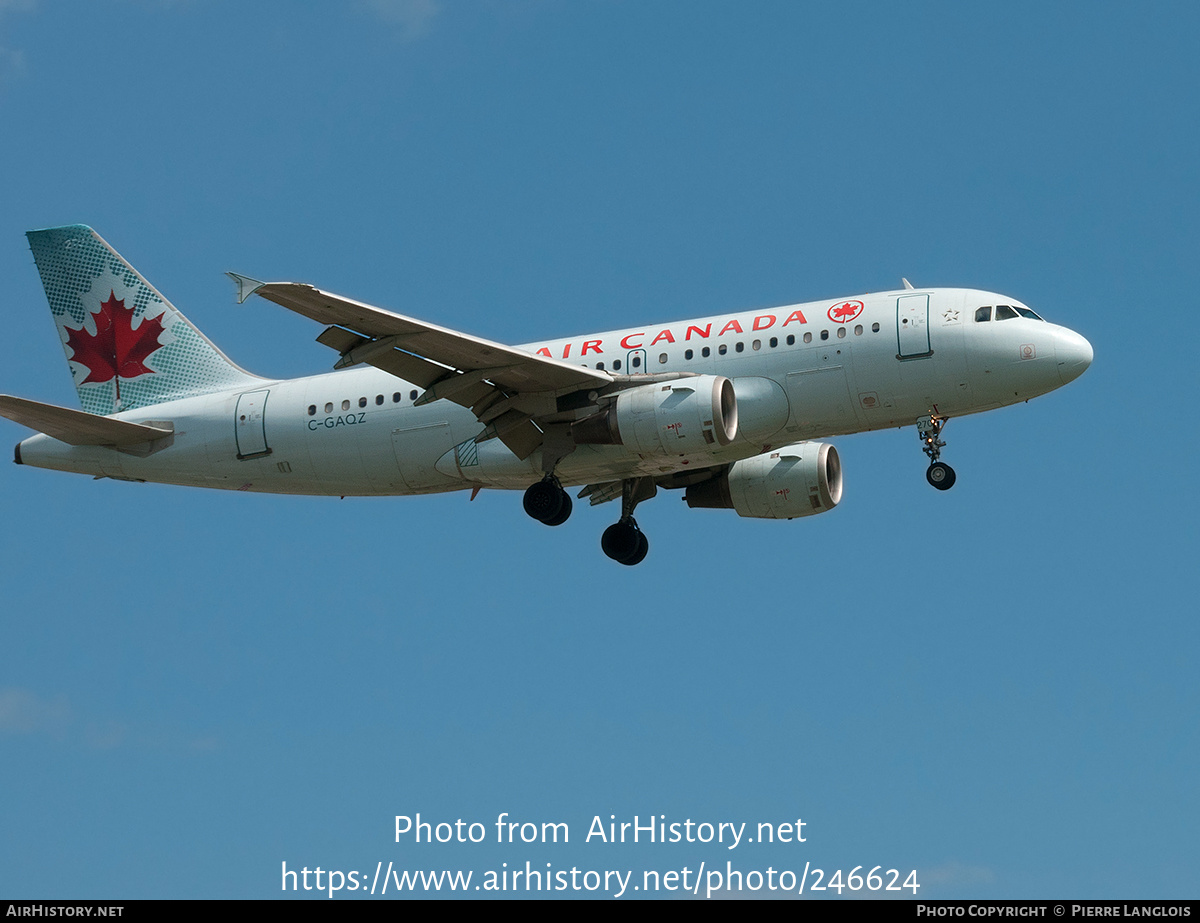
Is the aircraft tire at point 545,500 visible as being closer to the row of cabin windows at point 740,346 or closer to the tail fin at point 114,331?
the row of cabin windows at point 740,346

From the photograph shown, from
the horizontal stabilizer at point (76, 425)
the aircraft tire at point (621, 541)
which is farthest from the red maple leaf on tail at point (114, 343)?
the aircraft tire at point (621, 541)

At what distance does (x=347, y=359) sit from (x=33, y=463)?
11.0 m

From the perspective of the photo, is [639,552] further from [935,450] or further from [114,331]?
[114,331]

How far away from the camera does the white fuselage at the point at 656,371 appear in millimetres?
32781

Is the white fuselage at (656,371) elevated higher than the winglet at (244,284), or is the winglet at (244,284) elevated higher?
the white fuselage at (656,371)

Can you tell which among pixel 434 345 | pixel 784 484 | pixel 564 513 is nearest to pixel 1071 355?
pixel 784 484

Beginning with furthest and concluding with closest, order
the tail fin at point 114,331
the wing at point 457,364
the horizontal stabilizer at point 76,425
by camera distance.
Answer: the tail fin at point 114,331, the horizontal stabilizer at point 76,425, the wing at point 457,364

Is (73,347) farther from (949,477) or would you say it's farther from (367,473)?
(949,477)

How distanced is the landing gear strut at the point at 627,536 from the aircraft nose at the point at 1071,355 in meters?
10.5

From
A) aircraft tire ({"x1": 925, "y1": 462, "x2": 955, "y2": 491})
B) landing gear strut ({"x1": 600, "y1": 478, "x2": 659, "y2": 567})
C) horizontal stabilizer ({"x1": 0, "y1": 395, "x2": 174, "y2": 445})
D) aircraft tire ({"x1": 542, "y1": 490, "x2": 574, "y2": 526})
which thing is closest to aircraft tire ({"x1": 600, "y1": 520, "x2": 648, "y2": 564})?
landing gear strut ({"x1": 600, "y1": 478, "x2": 659, "y2": 567})

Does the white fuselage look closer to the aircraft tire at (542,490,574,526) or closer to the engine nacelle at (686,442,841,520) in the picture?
the aircraft tire at (542,490,574,526)

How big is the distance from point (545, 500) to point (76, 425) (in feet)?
36.7

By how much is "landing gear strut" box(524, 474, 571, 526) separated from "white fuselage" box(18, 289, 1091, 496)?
297 millimetres
